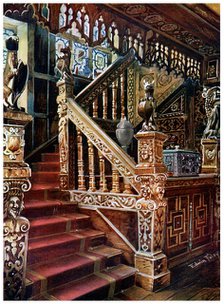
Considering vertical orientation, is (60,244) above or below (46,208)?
below

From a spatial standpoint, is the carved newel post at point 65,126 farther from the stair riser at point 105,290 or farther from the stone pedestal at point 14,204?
the stone pedestal at point 14,204

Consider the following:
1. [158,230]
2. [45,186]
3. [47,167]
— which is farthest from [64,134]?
[158,230]

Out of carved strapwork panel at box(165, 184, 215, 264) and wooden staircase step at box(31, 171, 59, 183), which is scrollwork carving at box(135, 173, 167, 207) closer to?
carved strapwork panel at box(165, 184, 215, 264)

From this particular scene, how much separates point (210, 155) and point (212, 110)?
64 cm

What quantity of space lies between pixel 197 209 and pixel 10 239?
2476 mm

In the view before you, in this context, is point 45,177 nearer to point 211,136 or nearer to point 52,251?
point 52,251

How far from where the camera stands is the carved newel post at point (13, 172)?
2066 millimetres

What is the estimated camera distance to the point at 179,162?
378 cm

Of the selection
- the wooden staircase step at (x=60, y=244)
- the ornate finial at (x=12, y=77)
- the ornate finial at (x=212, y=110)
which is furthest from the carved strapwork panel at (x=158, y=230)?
the ornate finial at (x=212, y=110)

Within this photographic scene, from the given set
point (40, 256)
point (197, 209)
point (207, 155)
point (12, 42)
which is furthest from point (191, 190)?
point (12, 42)

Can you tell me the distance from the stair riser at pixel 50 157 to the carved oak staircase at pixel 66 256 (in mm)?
1162

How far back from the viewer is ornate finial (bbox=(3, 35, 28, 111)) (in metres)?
2.07

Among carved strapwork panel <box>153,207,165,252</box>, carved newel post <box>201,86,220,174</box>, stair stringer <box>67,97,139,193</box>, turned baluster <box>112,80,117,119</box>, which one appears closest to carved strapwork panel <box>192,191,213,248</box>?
carved newel post <box>201,86,220,174</box>

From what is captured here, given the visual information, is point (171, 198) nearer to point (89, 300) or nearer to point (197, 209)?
point (197, 209)
